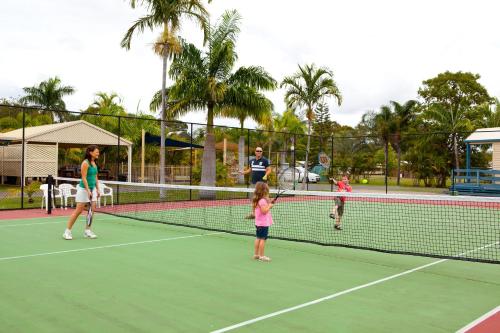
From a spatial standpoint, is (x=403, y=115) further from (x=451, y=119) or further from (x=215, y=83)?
(x=215, y=83)

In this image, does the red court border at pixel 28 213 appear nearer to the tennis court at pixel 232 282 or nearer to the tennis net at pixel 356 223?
the tennis net at pixel 356 223

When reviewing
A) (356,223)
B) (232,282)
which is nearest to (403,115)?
(356,223)

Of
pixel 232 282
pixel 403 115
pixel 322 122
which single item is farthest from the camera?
pixel 322 122

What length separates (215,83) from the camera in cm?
1903

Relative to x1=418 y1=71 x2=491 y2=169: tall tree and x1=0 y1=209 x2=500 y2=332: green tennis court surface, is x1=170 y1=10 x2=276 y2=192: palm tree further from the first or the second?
x1=418 y1=71 x2=491 y2=169: tall tree

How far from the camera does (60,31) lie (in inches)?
661

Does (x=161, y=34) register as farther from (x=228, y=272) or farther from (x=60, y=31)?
(x=228, y=272)

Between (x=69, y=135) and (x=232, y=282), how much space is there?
20237mm

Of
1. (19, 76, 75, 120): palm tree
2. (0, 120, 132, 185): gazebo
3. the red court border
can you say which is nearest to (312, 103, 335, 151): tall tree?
(19, 76, 75, 120): palm tree

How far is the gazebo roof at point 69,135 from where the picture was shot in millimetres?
22688

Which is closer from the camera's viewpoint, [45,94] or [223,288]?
[223,288]

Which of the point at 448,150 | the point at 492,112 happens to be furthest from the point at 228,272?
Result: the point at 492,112

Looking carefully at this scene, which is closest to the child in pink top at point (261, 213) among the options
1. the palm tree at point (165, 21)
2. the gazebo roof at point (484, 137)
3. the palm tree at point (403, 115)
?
the palm tree at point (165, 21)

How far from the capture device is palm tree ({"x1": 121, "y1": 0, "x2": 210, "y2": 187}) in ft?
60.5
